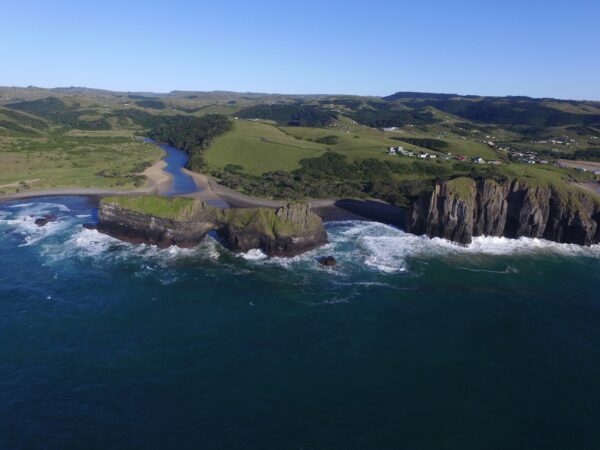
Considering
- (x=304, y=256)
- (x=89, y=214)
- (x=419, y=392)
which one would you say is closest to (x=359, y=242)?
(x=304, y=256)

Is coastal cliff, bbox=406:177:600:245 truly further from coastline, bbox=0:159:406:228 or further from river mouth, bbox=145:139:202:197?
river mouth, bbox=145:139:202:197

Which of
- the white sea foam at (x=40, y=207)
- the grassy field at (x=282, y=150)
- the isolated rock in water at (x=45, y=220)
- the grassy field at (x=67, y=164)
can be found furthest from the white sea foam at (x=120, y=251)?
the grassy field at (x=282, y=150)

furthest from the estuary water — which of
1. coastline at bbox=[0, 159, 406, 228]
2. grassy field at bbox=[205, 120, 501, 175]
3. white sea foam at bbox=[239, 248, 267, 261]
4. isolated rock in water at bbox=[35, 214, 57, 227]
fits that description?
white sea foam at bbox=[239, 248, 267, 261]

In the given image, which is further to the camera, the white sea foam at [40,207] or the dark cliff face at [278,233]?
the white sea foam at [40,207]

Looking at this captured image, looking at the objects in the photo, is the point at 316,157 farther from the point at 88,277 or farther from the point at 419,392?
the point at 419,392

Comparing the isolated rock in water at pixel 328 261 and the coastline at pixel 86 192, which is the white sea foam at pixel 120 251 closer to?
the isolated rock in water at pixel 328 261

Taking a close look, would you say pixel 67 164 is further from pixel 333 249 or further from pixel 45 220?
pixel 333 249
